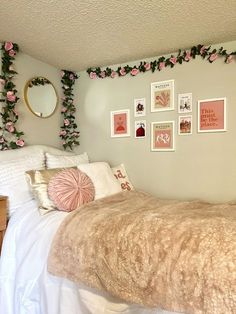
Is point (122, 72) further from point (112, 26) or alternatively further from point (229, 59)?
point (229, 59)

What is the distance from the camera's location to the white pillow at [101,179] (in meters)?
2.25

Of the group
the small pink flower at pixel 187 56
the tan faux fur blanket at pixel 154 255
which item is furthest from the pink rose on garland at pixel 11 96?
the small pink flower at pixel 187 56

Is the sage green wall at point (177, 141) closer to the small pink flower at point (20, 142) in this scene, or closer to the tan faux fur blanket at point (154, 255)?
the tan faux fur blanket at point (154, 255)

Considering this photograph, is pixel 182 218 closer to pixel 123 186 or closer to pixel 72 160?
pixel 123 186

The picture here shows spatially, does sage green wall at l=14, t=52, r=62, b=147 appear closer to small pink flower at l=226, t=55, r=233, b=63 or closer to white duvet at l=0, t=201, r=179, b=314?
white duvet at l=0, t=201, r=179, b=314

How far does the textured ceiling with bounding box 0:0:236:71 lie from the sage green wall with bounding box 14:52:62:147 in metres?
0.12

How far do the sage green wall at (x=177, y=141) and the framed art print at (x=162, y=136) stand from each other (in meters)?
0.05

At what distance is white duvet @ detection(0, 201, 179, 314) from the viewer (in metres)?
1.51

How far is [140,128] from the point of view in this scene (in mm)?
2811

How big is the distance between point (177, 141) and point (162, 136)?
16 centimetres

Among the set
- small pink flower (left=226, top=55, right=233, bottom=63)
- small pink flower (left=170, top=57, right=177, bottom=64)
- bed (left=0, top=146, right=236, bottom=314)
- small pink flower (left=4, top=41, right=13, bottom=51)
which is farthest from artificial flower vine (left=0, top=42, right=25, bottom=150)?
small pink flower (left=226, top=55, right=233, bottom=63)

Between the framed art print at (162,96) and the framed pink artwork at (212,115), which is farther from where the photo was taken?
the framed art print at (162,96)

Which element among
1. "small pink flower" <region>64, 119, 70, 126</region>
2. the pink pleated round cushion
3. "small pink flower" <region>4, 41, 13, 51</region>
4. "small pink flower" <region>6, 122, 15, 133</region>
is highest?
"small pink flower" <region>4, 41, 13, 51</region>

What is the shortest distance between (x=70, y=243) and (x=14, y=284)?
617 millimetres
